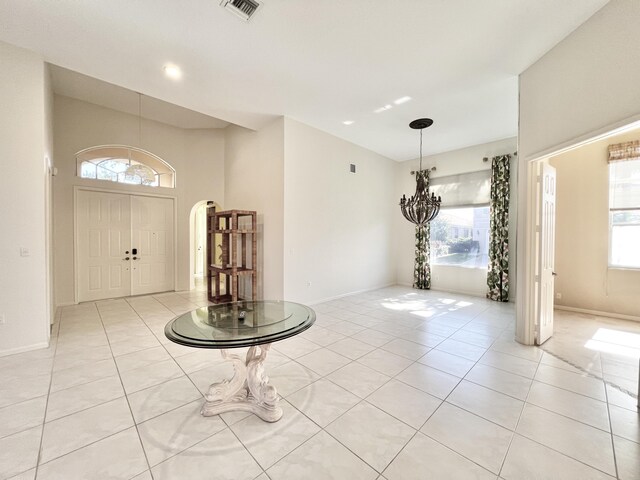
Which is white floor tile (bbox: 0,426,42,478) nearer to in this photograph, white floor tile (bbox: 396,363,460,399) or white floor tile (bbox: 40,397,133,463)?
white floor tile (bbox: 40,397,133,463)

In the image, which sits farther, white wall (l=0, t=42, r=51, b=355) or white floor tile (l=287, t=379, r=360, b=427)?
white wall (l=0, t=42, r=51, b=355)

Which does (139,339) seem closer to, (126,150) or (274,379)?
(274,379)

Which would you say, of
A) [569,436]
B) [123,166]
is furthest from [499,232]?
[123,166]

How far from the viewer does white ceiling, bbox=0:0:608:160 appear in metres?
2.43

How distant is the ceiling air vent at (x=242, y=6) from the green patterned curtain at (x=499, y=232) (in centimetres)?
549

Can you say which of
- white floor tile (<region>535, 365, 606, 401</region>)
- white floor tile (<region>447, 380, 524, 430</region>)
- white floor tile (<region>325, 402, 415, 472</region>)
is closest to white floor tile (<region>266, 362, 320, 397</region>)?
white floor tile (<region>325, 402, 415, 472</region>)

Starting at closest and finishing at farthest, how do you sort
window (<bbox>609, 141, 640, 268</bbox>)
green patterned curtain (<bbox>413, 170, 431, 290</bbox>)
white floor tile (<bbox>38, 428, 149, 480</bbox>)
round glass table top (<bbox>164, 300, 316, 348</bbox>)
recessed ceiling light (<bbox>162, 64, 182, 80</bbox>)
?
white floor tile (<bbox>38, 428, 149, 480</bbox>) → round glass table top (<bbox>164, 300, 316, 348</bbox>) → recessed ceiling light (<bbox>162, 64, 182, 80</bbox>) → window (<bbox>609, 141, 640, 268</bbox>) → green patterned curtain (<bbox>413, 170, 431, 290</bbox>)

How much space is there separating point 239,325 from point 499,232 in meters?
5.76

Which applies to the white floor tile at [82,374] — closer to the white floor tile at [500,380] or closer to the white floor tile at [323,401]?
the white floor tile at [323,401]

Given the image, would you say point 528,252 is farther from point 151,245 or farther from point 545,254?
point 151,245

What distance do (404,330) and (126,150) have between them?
21.5 ft

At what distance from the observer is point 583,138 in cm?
255

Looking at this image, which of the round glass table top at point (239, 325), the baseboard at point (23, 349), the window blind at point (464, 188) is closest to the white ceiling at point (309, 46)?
the window blind at point (464, 188)

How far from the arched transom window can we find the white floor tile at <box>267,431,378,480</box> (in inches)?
202
